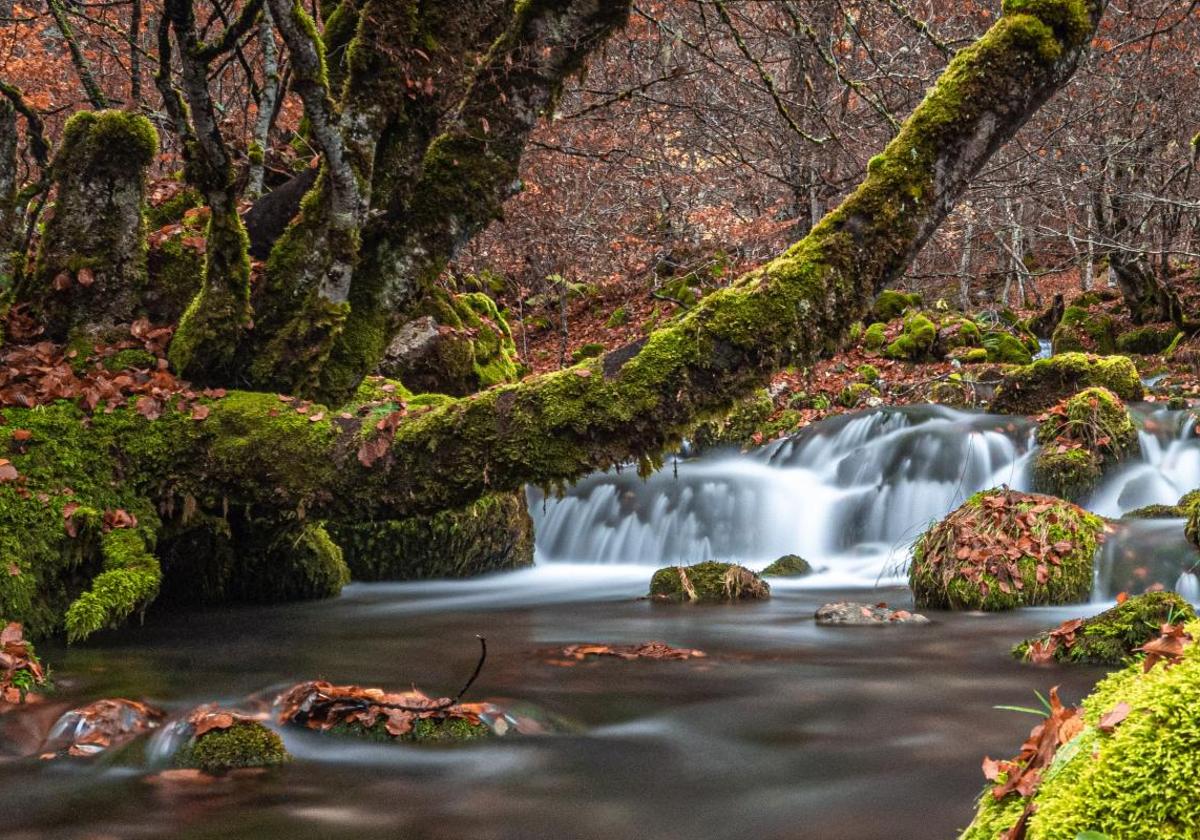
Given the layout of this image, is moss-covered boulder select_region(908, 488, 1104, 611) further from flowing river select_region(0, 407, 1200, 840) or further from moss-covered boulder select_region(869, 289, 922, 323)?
moss-covered boulder select_region(869, 289, 922, 323)

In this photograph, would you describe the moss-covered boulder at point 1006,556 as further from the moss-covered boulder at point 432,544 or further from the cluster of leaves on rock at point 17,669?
the cluster of leaves on rock at point 17,669

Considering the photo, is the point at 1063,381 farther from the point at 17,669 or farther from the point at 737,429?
the point at 17,669

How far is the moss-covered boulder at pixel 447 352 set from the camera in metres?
11.0

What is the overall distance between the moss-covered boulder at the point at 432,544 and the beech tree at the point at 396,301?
2.79 metres

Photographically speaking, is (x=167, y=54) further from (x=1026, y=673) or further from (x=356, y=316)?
(x=1026, y=673)

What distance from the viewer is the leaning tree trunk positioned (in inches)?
231

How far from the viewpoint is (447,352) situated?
1123cm

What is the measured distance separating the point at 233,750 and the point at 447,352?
7.84 m

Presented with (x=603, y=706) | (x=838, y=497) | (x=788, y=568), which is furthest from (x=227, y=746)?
(x=838, y=497)

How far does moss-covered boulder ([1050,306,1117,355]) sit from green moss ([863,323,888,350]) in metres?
3.12

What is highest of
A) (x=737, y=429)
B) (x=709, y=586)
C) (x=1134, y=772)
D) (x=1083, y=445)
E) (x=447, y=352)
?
(x=447, y=352)

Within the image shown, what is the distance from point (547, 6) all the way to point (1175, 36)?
11.4 meters

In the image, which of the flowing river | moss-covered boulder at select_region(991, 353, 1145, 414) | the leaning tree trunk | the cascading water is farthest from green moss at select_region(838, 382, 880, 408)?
the leaning tree trunk

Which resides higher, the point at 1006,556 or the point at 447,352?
the point at 447,352
